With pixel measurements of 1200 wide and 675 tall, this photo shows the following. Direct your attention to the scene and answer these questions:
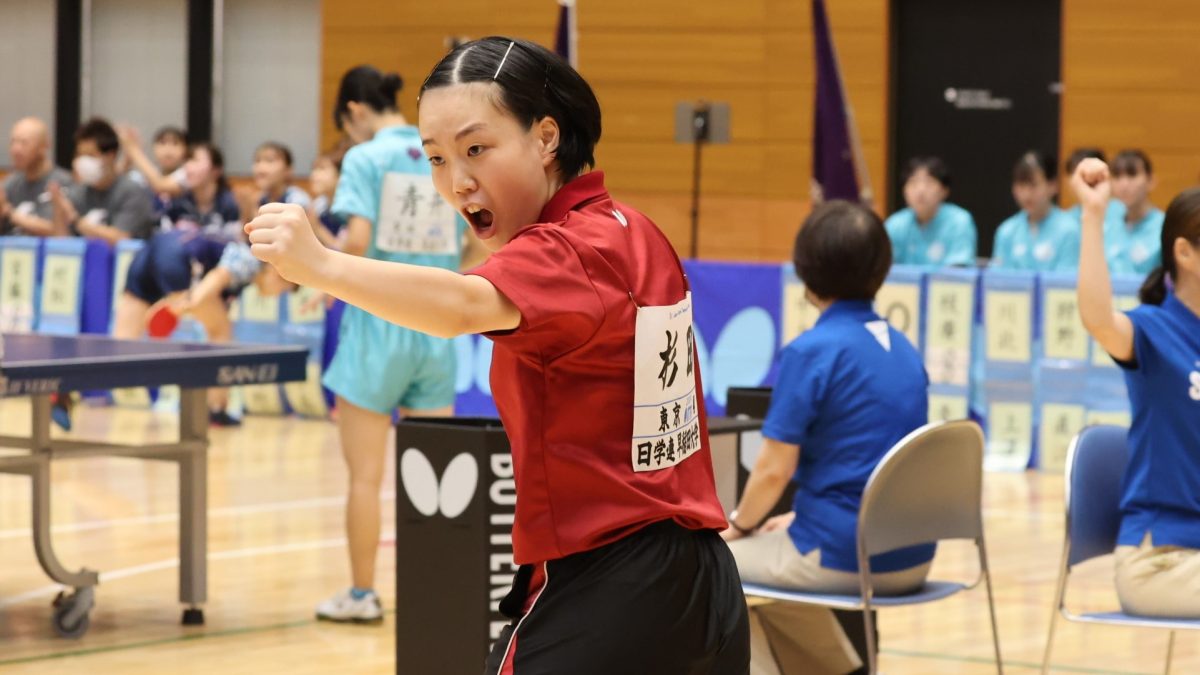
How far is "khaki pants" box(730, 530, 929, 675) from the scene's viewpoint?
3.88 m

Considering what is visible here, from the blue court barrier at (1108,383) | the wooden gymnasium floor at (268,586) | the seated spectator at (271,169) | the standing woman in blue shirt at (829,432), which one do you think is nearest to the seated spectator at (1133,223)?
the blue court barrier at (1108,383)

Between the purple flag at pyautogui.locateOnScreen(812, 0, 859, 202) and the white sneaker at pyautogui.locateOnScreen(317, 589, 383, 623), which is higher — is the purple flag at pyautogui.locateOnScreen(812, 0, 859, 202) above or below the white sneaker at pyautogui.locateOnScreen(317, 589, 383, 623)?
above

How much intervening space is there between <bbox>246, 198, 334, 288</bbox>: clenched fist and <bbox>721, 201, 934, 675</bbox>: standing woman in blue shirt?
2.16 m

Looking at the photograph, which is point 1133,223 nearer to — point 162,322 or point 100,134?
point 162,322

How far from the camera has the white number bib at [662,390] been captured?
206cm

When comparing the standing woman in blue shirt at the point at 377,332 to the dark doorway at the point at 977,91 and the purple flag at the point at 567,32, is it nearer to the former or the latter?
the purple flag at the point at 567,32

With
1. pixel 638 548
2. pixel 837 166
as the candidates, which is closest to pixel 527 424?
pixel 638 548

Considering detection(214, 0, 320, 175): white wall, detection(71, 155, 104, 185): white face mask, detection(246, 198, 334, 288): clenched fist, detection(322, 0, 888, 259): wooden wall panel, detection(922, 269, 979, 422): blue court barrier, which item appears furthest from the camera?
detection(214, 0, 320, 175): white wall

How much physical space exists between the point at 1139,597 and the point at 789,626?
0.74 m

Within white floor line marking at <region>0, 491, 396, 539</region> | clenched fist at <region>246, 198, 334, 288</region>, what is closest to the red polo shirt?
clenched fist at <region>246, 198, 334, 288</region>

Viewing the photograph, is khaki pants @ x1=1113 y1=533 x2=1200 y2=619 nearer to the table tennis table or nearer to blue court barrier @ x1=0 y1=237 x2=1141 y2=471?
the table tennis table

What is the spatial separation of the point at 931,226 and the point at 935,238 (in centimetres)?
8

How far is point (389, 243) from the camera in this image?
520 centimetres

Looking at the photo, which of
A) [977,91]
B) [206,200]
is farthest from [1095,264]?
[977,91]
